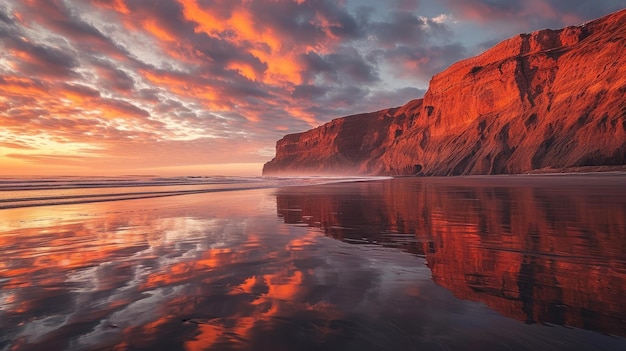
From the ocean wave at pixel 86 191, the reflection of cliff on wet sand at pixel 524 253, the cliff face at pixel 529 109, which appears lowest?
the reflection of cliff on wet sand at pixel 524 253

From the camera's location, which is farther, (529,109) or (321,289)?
(529,109)

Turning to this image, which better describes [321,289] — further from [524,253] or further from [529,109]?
[529,109]

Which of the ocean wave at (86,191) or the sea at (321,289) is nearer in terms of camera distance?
the sea at (321,289)

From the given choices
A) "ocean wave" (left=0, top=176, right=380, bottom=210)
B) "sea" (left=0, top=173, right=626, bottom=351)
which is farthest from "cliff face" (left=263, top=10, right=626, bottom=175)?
"sea" (left=0, top=173, right=626, bottom=351)

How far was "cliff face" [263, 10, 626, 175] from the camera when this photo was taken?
40.5 metres

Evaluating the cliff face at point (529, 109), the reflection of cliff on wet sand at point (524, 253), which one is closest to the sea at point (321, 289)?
the reflection of cliff on wet sand at point (524, 253)

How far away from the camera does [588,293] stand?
10.2 feet

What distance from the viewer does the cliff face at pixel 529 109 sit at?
4053 cm

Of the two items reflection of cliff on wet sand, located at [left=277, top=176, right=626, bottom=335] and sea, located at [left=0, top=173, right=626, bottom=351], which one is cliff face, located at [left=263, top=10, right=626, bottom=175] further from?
sea, located at [left=0, top=173, right=626, bottom=351]

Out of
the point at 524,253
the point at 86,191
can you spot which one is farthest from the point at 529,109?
the point at 86,191

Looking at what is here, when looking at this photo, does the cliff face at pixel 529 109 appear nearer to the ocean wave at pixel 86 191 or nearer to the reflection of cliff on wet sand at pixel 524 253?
the ocean wave at pixel 86 191

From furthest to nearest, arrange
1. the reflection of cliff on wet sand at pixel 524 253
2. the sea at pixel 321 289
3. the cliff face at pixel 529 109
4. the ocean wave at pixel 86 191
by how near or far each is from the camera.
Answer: the cliff face at pixel 529 109
the ocean wave at pixel 86 191
the reflection of cliff on wet sand at pixel 524 253
the sea at pixel 321 289

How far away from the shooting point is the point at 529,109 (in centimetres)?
5312

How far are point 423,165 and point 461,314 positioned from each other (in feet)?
254
